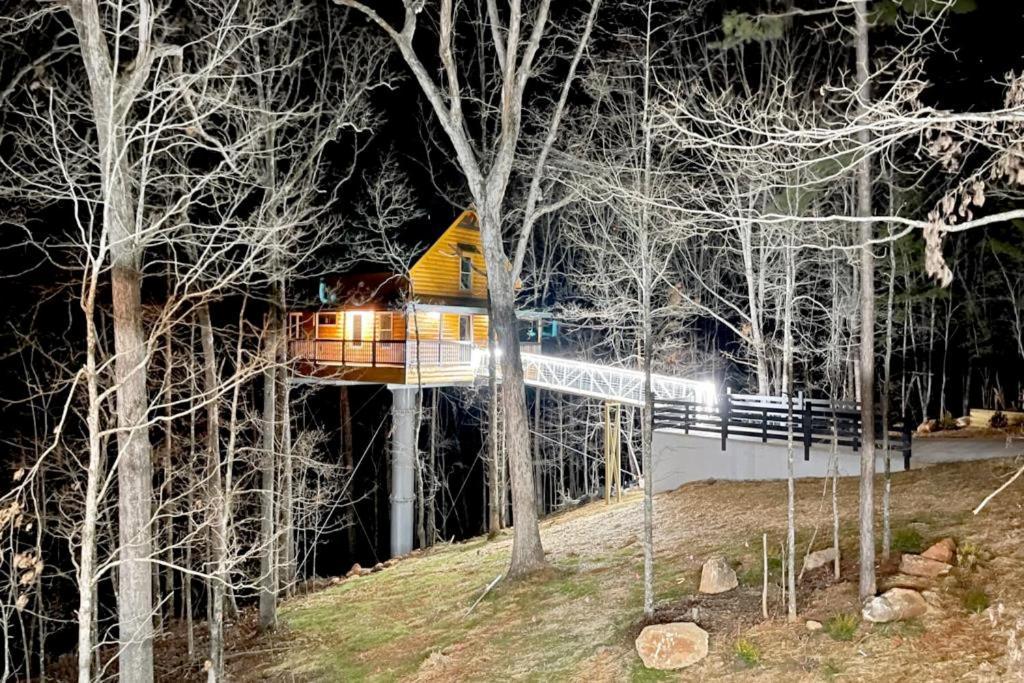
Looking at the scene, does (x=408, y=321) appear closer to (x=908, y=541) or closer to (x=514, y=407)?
(x=514, y=407)

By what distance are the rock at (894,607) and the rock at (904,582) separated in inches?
13.5

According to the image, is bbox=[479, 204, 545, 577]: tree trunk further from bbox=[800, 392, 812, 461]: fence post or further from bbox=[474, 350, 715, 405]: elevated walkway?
bbox=[800, 392, 812, 461]: fence post

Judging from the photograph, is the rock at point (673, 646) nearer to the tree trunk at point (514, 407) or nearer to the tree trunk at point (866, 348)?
the tree trunk at point (866, 348)

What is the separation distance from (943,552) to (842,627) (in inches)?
79.7

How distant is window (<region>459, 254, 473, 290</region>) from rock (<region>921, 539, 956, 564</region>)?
19167 mm

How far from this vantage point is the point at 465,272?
2545 centimetres

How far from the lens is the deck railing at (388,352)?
1981cm

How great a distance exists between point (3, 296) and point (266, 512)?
11.3 meters

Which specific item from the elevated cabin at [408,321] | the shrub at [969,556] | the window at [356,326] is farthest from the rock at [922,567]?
the window at [356,326]

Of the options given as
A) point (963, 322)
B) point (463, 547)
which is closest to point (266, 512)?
point (463, 547)

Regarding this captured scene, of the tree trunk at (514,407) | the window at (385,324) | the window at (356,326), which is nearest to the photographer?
the tree trunk at (514,407)

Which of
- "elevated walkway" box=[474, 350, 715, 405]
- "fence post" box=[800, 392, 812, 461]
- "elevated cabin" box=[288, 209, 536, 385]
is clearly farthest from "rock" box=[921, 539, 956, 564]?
"elevated cabin" box=[288, 209, 536, 385]

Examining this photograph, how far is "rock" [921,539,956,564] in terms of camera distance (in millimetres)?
7609

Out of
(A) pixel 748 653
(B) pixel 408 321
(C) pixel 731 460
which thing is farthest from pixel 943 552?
(B) pixel 408 321
